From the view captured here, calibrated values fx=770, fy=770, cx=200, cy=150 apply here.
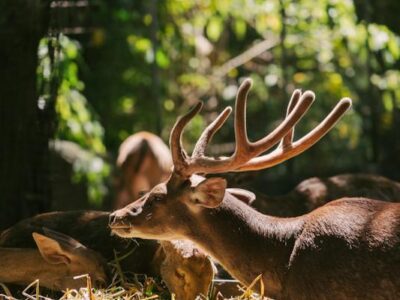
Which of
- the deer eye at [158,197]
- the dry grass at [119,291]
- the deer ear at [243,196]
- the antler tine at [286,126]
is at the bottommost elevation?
the dry grass at [119,291]

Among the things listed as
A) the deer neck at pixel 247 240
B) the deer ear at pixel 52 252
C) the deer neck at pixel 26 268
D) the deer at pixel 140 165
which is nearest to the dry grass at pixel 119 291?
the deer neck at pixel 26 268

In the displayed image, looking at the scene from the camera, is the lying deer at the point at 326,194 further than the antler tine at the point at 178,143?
Yes

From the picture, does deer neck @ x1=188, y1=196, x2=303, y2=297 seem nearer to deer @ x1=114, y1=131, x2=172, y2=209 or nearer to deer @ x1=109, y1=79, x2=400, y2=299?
deer @ x1=109, y1=79, x2=400, y2=299

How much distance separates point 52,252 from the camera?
16.3 feet

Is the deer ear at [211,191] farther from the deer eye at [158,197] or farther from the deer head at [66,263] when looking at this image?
the deer head at [66,263]

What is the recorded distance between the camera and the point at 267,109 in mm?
13492

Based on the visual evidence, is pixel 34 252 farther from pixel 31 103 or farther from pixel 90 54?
pixel 90 54

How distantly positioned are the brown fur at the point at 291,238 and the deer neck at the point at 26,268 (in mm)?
852

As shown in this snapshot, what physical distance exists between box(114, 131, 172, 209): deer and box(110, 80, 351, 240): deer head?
422cm

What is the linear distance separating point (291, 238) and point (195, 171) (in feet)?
2.11

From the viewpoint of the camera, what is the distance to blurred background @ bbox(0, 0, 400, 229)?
6348mm

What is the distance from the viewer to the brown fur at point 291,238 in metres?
3.90

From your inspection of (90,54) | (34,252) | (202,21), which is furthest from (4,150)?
(202,21)

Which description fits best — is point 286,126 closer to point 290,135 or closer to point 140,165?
point 290,135
